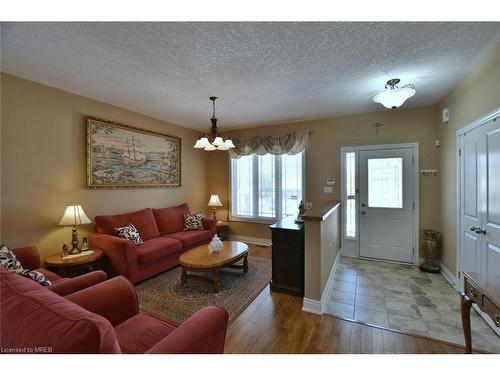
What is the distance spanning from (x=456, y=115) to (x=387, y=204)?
155 centimetres

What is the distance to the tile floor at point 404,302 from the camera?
193 cm

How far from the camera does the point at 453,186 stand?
2.81 meters

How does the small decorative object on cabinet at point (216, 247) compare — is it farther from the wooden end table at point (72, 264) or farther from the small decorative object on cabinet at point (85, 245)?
the small decorative object on cabinet at point (85, 245)

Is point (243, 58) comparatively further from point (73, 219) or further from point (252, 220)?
point (252, 220)

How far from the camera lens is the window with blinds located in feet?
14.7

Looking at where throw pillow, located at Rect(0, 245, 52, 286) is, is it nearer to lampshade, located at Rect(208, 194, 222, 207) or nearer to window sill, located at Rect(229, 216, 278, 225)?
lampshade, located at Rect(208, 194, 222, 207)

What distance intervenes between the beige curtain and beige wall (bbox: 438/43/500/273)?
6.75 ft

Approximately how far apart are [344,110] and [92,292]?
13.2 feet

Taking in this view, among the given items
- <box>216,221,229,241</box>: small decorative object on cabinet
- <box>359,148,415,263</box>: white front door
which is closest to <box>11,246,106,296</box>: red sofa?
<box>216,221,229,241</box>: small decorative object on cabinet

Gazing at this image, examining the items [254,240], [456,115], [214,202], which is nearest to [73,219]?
[214,202]

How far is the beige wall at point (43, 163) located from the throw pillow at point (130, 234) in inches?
19.4

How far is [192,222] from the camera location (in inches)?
161

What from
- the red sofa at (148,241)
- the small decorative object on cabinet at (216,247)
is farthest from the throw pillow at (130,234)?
the small decorative object on cabinet at (216,247)

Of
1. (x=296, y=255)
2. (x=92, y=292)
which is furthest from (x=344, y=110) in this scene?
(x=92, y=292)
